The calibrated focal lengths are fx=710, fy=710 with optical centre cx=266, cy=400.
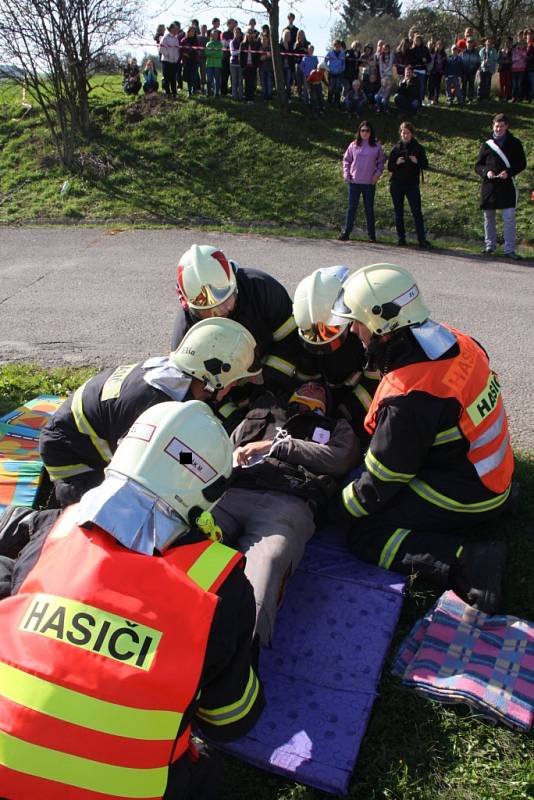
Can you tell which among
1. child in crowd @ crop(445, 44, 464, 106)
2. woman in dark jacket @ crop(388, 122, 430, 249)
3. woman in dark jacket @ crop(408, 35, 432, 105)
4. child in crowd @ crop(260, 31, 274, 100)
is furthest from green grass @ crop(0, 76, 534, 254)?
woman in dark jacket @ crop(388, 122, 430, 249)

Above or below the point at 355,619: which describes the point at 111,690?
above

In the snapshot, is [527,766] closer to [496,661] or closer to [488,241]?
[496,661]

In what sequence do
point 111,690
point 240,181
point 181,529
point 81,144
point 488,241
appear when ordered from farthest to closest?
point 81,144
point 240,181
point 488,241
point 181,529
point 111,690

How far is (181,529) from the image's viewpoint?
2.37 m

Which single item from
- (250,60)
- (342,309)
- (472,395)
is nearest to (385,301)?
(342,309)

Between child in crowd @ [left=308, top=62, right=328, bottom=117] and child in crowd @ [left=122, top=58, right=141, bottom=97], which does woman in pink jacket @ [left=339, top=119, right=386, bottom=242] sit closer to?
child in crowd @ [left=308, top=62, right=328, bottom=117]

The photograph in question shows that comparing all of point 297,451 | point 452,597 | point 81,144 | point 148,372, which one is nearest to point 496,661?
point 452,597

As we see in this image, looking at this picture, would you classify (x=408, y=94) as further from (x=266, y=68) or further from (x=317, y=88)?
(x=266, y=68)

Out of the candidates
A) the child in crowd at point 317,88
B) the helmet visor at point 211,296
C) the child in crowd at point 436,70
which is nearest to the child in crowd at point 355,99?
the child in crowd at point 317,88

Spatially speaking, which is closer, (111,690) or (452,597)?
(111,690)

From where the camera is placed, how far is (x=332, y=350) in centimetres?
477

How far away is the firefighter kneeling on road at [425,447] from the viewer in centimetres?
361

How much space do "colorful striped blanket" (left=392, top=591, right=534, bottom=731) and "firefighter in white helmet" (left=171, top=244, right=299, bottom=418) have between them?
80.7 inches

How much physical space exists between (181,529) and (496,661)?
179 centimetres
